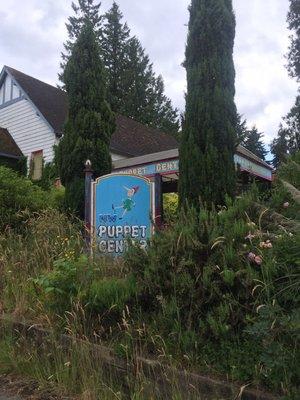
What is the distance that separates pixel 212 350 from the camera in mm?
3740

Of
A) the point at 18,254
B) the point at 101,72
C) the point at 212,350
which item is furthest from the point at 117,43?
the point at 212,350

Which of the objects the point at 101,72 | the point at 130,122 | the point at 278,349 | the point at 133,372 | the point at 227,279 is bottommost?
the point at 133,372

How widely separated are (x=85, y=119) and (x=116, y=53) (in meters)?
35.7

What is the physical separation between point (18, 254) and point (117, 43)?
4269cm

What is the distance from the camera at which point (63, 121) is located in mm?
22312

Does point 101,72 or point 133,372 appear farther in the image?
point 101,72

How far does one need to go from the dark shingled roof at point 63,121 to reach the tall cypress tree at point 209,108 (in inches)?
519

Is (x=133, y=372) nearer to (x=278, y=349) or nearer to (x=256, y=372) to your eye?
(x=256, y=372)

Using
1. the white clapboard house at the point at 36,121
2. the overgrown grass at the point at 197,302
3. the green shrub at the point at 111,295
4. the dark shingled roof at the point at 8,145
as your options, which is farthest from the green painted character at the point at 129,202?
the dark shingled roof at the point at 8,145

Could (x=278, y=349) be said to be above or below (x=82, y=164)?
below

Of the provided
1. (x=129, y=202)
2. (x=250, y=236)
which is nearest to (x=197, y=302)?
(x=250, y=236)

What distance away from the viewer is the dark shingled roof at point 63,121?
22.9 metres

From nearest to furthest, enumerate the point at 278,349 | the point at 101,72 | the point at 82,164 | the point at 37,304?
the point at 278,349 → the point at 37,304 → the point at 82,164 → the point at 101,72

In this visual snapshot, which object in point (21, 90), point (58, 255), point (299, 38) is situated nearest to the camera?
point (58, 255)
